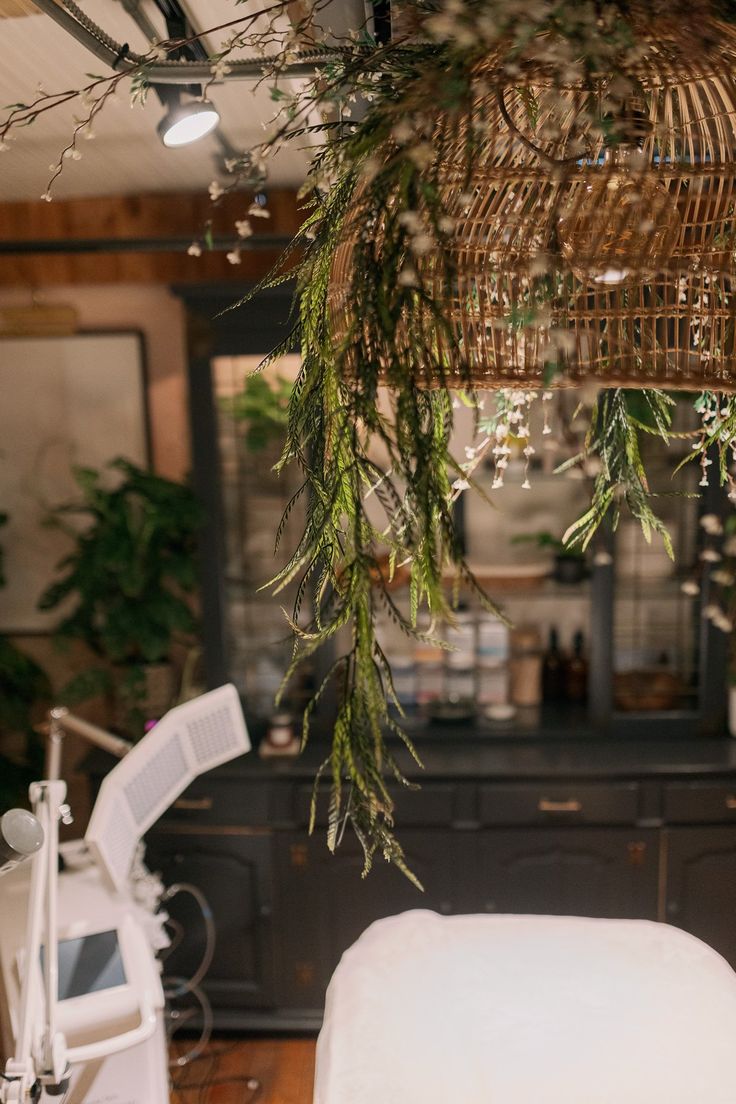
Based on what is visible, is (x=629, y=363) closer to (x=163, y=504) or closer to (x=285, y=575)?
(x=285, y=575)

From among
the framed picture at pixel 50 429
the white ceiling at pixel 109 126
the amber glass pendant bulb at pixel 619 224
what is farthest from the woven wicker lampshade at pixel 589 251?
the framed picture at pixel 50 429

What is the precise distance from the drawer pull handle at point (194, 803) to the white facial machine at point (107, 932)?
53 centimetres

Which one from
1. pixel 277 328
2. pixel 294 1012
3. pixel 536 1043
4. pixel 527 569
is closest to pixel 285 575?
pixel 536 1043

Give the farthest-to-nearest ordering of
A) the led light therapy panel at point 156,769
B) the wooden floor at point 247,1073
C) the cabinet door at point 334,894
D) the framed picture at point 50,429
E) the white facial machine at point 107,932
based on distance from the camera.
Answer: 1. the framed picture at point 50,429
2. the cabinet door at point 334,894
3. the wooden floor at point 247,1073
4. the led light therapy panel at point 156,769
5. the white facial machine at point 107,932

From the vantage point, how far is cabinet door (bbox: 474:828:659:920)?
291 cm

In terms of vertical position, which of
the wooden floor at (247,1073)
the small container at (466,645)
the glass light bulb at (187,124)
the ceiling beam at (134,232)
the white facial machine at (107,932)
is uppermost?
the ceiling beam at (134,232)

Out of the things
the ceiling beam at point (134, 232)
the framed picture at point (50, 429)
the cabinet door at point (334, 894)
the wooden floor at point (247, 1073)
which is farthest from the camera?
the framed picture at point (50, 429)

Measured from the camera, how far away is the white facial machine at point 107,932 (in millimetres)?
1794

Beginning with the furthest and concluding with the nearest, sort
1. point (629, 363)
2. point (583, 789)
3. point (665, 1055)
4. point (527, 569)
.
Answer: point (527, 569) < point (583, 789) < point (665, 1055) < point (629, 363)

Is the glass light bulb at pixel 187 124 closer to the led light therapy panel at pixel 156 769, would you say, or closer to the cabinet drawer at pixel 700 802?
the led light therapy panel at pixel 156 769

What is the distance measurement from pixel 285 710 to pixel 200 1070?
115cm

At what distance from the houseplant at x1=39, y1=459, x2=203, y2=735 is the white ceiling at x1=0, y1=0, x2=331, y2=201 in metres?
0.90

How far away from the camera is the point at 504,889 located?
9.71 ft

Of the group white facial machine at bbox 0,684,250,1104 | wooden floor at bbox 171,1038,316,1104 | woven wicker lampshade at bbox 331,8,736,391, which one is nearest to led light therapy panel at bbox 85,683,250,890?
white facial machine at bbox 0,684,250,1104
